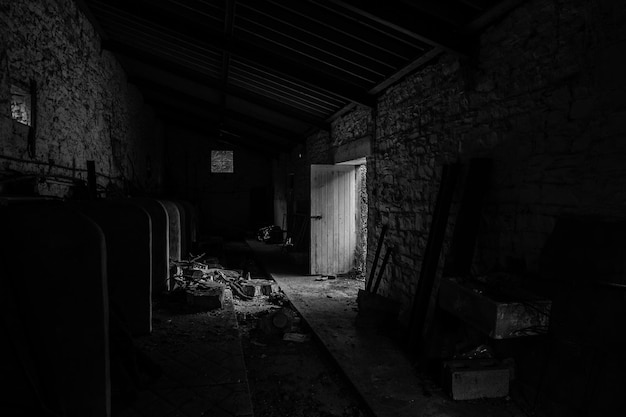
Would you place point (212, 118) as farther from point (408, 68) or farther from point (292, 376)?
point (292, 376)

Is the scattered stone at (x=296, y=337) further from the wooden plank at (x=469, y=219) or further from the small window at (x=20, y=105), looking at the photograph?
the small window at (x=20, y=105)

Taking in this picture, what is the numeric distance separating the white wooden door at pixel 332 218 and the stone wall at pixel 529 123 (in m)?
3.28

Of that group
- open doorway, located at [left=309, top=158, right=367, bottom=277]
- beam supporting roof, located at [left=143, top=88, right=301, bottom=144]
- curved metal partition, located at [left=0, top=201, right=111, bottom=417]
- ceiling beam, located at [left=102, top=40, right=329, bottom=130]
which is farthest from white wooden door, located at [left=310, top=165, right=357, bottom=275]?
curved metal partition, located at [left=0, top=201, right=111, bottom=417]

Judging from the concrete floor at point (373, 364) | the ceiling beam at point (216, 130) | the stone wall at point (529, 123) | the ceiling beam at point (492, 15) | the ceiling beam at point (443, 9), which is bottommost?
the concrete floor at point (373, 364)

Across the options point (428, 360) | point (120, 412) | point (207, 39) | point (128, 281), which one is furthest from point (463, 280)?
point (207, 39)

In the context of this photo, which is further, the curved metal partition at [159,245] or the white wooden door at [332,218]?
the white wooden door at [332,218]

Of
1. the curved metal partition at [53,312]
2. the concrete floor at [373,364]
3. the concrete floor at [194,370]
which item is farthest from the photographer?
the concrete floor at [373,364]

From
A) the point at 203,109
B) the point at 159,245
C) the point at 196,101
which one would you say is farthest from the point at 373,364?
the point at 203,109

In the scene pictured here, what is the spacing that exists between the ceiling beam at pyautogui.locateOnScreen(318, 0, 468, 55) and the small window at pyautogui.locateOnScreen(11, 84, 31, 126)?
3.41m

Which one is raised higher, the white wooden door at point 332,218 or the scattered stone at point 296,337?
the white wooden door at point 332,218

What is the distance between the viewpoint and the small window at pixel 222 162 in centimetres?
1688

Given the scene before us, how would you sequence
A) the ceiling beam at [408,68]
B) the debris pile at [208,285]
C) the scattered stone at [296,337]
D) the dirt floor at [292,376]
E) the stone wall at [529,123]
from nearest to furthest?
the stone wall at [529,123] < the dirt floor at [292,376] < the ceiling beam at [408,68] < the scattered stone at [296,337] < the debris pile at [208,285]

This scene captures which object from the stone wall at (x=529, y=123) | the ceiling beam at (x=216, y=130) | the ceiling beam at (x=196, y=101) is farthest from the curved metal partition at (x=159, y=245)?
the ceiling beam at (x=216, y=130)

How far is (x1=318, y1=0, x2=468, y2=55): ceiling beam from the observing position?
12.8 ft
